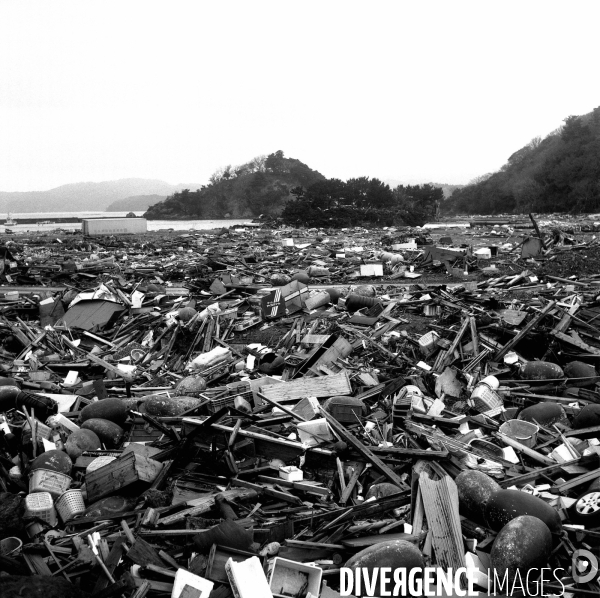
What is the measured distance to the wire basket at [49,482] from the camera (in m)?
5.50

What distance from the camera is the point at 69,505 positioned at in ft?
17.4

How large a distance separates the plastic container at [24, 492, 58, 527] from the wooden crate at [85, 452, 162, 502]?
399mm

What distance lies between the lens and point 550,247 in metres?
21.2

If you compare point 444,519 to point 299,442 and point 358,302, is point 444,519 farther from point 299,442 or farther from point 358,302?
point 358,302

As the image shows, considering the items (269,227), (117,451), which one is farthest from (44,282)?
(269,227)

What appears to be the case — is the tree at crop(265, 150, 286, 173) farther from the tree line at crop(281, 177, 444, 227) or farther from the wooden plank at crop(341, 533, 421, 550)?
the wooden plank at crop(341, 533, 421, 550)

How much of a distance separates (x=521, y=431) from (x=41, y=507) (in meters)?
5.30

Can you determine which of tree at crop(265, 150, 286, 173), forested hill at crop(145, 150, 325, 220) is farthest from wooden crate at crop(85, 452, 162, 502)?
tree at crop(265, 150, 286, 173)

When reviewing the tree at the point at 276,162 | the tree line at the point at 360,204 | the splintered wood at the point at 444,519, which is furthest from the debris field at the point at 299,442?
the tree at the point at 276,162

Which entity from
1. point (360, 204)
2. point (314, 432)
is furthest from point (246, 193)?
point (314, 432)

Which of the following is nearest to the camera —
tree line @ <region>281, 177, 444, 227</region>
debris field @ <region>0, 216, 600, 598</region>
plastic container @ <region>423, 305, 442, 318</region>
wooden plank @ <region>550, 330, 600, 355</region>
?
debris field @ <region>0, 216, 600, 598</region>

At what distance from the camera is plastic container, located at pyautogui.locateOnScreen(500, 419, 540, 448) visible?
6.64 m

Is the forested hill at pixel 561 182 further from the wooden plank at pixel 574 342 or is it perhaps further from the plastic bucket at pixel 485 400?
the plastic bucket at pixel 485 400

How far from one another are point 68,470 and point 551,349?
7.85 m
